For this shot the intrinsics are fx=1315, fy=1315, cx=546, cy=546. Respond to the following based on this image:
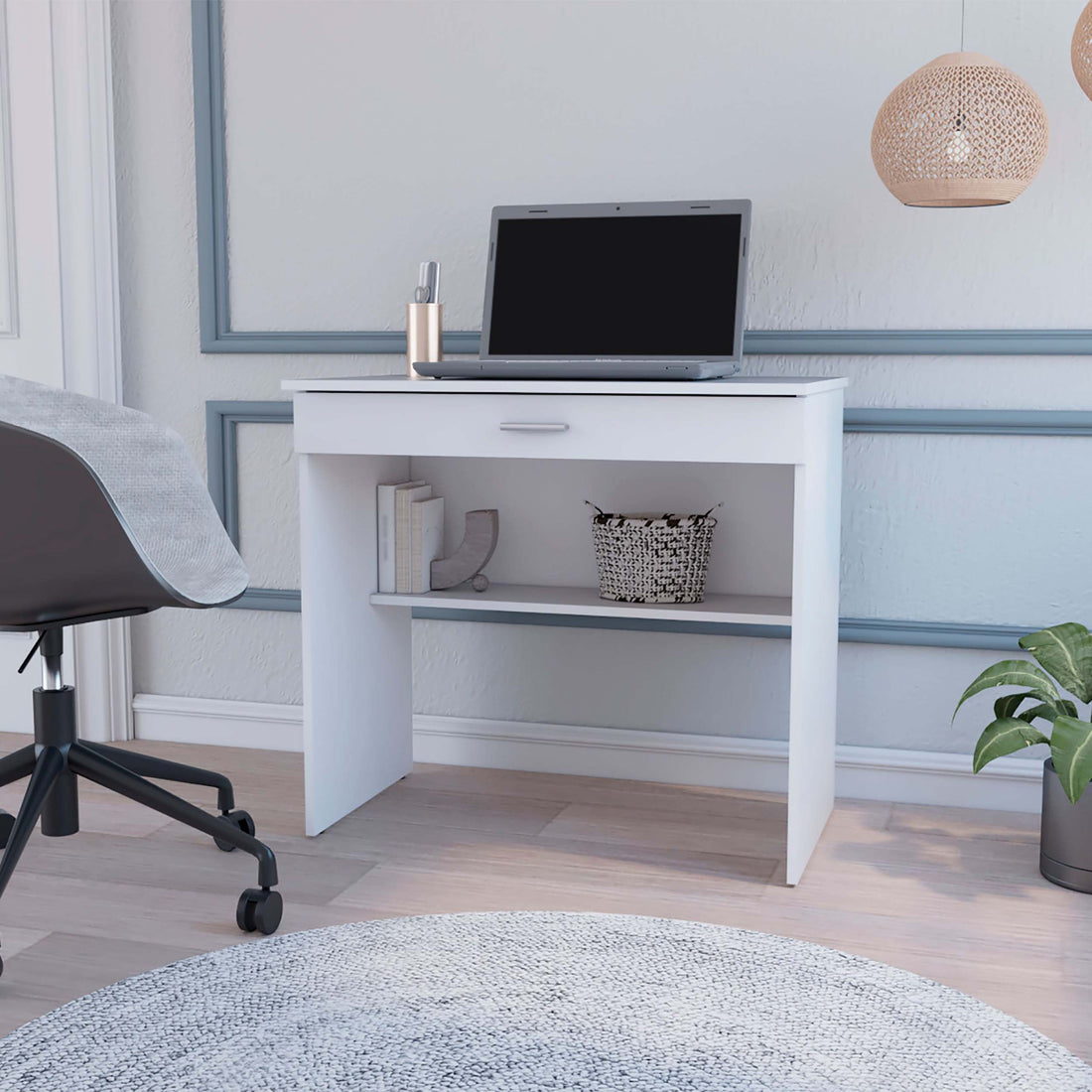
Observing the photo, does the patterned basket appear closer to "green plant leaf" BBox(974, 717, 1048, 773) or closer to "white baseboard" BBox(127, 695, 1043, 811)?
"white baseboard" BBox(127, 695, 1043, 811)

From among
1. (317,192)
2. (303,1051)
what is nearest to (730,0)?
(317,192)

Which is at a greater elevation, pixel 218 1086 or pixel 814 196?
pixel 814 196

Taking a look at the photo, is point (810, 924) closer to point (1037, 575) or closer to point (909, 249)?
point (1037, 575)

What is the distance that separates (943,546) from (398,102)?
4.22ft

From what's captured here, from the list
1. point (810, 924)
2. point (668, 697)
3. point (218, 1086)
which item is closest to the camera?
point (218, 1086)

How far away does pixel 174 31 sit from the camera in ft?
8.45

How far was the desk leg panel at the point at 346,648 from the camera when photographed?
212 centimetres

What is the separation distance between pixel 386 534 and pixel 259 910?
771 millimetres

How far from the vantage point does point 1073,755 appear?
1.80 metres

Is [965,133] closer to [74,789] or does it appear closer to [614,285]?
[614,285]

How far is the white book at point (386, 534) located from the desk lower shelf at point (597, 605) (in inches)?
1.1

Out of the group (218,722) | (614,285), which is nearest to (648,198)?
(614,285)

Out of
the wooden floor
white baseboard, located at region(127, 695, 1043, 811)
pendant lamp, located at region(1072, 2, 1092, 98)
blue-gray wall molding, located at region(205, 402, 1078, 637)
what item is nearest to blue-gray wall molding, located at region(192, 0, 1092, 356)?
blue-gray wall molding, located at region(205, 402, 1078, 637)

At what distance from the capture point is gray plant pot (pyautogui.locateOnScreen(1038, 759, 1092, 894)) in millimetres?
1900
